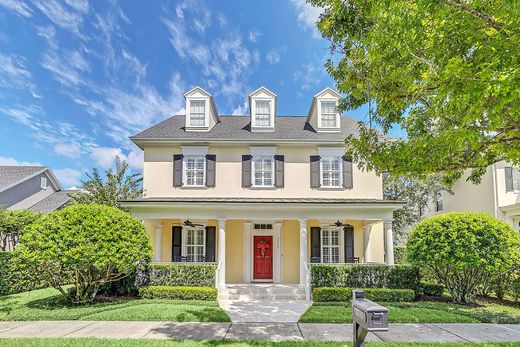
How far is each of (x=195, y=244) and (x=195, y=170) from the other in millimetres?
3476

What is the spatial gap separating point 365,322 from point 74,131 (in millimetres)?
25943

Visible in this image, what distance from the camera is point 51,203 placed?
23.9 m

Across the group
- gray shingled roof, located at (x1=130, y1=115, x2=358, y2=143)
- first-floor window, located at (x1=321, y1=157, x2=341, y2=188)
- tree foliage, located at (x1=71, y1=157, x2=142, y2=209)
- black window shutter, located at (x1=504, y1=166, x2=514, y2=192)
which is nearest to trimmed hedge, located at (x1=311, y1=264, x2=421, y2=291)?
first-floor window, located at (x1=321, y1=157, x2=341, y2=188)

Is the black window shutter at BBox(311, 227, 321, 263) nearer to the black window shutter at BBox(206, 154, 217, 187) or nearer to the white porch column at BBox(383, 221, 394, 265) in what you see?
the white porch column at BBox(383, 221, 394, 265)

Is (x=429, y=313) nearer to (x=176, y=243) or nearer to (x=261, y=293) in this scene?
(x=261, y=293)

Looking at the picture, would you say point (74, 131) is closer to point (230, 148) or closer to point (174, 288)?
point (230, 148)

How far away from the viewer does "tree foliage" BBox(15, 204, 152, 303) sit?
28.8 ft

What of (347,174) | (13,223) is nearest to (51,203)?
(13,223)

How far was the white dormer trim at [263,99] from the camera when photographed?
1484cm

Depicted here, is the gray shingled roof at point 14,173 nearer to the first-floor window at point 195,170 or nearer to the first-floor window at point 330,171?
the first-floor window at point 195,170

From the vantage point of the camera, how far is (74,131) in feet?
76.8

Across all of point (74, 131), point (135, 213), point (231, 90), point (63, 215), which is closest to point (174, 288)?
point (135, 213)

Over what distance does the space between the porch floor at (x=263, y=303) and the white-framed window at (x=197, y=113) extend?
7.84 metres

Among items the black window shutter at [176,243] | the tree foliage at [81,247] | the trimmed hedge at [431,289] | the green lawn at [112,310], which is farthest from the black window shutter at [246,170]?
the trimmed hedge at [431,289]
